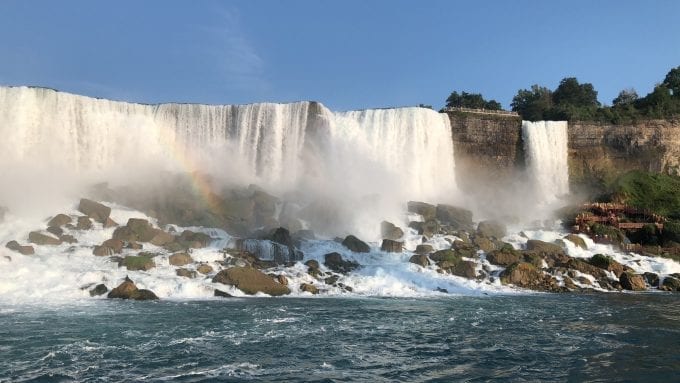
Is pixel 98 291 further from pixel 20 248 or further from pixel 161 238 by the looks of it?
pixel 161 238

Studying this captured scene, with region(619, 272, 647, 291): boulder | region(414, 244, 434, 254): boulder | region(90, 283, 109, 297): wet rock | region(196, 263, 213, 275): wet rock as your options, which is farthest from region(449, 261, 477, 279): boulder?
region(90, 283, 109, 297): wet rock

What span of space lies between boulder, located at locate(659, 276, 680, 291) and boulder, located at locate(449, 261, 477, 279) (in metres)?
8.42

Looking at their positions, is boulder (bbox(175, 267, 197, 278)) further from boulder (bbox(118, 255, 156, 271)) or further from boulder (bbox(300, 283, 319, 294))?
boulder (bbox(300, 283, 319, 294))

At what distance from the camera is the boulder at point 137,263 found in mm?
21234

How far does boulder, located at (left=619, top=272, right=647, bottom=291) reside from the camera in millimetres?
24609

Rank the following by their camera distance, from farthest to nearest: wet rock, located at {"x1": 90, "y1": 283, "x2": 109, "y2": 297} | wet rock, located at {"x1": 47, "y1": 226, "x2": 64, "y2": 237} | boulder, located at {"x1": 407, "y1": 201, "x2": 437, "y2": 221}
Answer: boulder, located at {"x1": 407, "y1": 201, "x2": 437, "y2": 221}, wet rock, located at {"x1": 47, "y1": 226, "x2": 64, "y2": 237}, wet rock, located at {"x1": 90, "y1": 283, "x2": 109, "y2": 297}

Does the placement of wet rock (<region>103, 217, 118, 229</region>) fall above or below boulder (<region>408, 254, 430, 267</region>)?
above

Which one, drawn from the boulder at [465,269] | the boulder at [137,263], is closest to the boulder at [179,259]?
the boulder at [137,263]

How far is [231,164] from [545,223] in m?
21.0

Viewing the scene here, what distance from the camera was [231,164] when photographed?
123 feet

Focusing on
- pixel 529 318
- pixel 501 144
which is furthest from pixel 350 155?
pixel 529 318

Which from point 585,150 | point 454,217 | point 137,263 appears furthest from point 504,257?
point 585,150

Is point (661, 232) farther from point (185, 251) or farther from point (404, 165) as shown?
point (185, 251)

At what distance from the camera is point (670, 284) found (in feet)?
81.9
